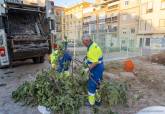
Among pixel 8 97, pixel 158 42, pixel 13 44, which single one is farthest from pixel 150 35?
pixel 8 97

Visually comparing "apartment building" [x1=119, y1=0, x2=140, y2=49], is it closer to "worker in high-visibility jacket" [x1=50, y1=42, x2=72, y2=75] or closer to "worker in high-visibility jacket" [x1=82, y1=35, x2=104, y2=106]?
"worker in high-visibility jacket" [x1=50, y1=42, x2=72, y2=75]

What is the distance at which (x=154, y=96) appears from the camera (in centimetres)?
619

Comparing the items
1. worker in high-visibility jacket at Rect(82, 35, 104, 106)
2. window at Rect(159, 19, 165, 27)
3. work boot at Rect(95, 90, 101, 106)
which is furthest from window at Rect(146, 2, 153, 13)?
worker in high-visibility jacket at Rect(82, 35, 104, 106)

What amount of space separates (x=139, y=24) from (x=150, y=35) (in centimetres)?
372

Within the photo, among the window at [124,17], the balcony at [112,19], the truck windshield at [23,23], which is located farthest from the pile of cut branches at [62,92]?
the balcony at [112,19]

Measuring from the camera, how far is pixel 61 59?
548 centimetres

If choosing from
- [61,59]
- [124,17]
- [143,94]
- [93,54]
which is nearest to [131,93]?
[143,94]

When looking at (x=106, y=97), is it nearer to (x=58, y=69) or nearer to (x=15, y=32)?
(x=58, y=69)

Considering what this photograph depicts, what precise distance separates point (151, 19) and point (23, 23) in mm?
30541

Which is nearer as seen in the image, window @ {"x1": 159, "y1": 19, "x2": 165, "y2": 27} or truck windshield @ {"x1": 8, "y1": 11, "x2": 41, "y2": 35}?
truck windshield @ {"x1": 8, "y1": 11, "x2": 41, "y2": 35}

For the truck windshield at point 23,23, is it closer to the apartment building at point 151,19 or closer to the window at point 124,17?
the apartment building at point 151,19

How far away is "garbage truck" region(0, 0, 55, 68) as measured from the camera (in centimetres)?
826

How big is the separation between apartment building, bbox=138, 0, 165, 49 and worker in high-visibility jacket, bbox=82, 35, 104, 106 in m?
29.5

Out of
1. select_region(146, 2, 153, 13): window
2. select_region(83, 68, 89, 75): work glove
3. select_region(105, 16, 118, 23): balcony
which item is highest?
select_region(146, 2, 153, 13): window
